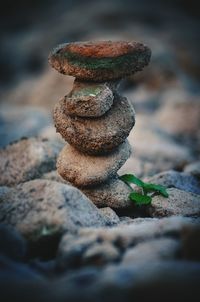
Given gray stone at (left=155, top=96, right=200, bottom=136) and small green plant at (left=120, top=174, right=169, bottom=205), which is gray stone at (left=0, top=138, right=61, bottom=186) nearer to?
small green plant at (left=120, top=174, right=169, bottom=205)

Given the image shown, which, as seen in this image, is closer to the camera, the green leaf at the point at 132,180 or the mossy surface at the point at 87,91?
the mossy surface at the point at 87,91

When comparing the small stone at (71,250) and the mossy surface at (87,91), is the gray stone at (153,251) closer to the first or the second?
the small stone at (71,250)

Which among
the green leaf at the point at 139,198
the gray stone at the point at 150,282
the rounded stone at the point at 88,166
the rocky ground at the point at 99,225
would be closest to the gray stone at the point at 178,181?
the rocky ground at the point at 99,225

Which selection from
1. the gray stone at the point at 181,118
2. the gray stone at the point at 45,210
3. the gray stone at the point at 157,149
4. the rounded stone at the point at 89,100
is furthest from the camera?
the gray stone at the point at 181,118

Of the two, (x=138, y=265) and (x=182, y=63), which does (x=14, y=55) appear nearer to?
(x=182, y=63)

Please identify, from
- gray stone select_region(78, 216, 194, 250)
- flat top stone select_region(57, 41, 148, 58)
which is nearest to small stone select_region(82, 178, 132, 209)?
gray stone select_region(78, 216, 194, 250)

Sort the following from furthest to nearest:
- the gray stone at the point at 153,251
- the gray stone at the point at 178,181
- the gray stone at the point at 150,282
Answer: the gray stone at the point at 178,181 < the gray stone at the point at 153,251 < the gray stone at the point at 150,282

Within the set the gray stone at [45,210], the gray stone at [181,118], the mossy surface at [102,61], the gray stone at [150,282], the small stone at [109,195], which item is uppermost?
the gray stone at [181,118]
